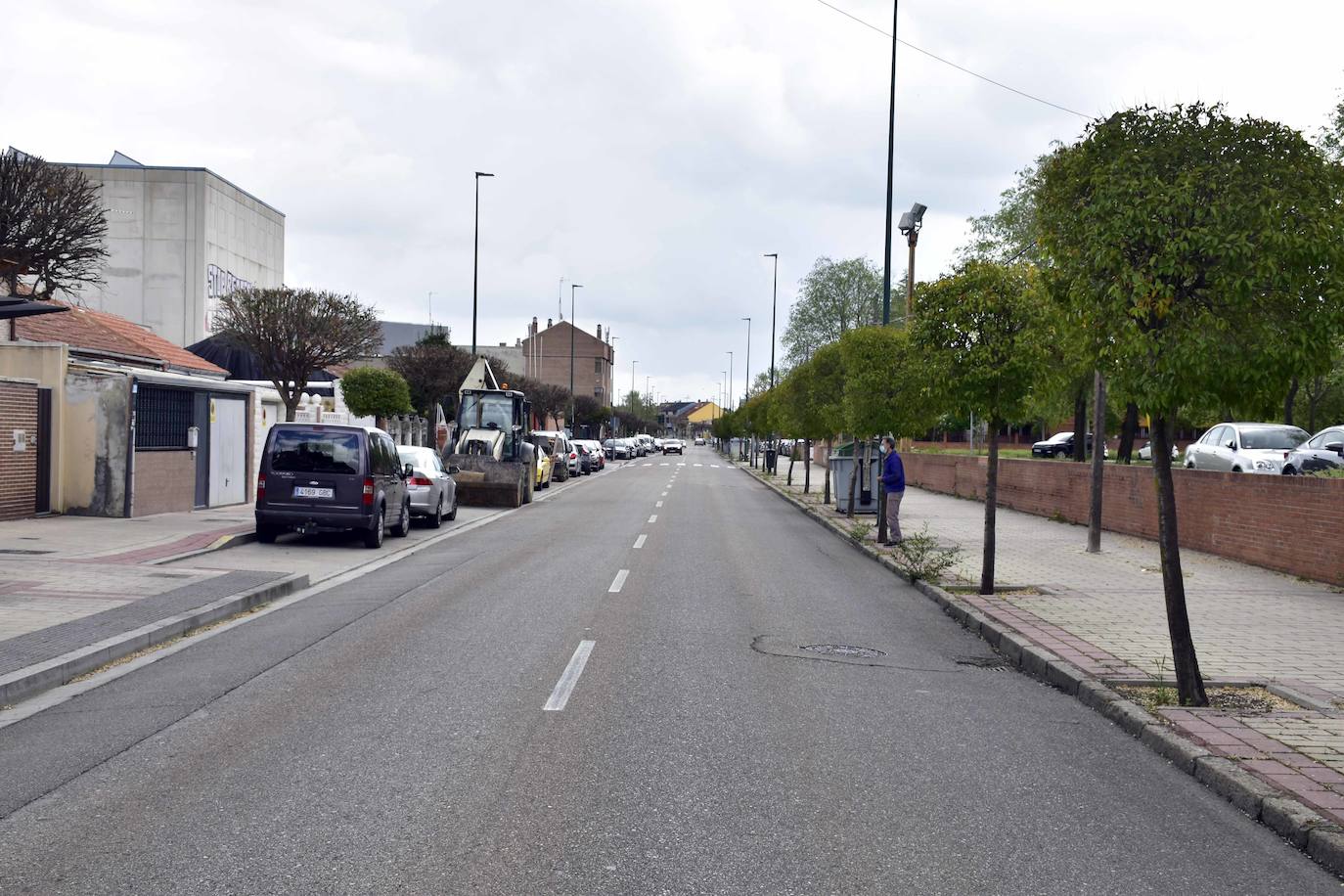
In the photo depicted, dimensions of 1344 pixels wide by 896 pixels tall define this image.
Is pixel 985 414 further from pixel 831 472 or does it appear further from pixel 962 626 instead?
pixel 831 472

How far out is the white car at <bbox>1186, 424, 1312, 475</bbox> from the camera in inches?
860

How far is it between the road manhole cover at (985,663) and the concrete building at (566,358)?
120 m

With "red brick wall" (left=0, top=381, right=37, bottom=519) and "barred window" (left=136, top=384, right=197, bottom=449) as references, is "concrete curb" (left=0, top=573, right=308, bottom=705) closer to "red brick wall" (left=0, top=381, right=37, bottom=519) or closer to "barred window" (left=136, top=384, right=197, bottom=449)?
"red brick wall" (left=0, top=381, right=37, bottom=519)

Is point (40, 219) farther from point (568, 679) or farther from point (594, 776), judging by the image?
point (594, 776)

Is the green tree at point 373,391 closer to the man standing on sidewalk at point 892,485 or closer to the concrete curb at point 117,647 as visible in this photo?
the man standing on sidewalk at point 892,485

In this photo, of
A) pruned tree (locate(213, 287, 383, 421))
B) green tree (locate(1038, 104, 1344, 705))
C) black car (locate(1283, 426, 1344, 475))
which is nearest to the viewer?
green tree (locate(1038, 104, 1344, 705))

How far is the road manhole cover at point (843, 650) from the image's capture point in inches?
358

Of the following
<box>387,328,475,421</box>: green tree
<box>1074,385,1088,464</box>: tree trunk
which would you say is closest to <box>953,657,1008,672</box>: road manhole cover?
<box>1074,385,1088,464</box>: tree trunk

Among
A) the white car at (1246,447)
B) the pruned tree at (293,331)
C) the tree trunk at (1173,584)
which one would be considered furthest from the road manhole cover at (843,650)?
the pruned tree at (293,331)

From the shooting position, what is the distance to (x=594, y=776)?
5.45 metres

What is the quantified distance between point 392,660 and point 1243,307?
622 centimetres

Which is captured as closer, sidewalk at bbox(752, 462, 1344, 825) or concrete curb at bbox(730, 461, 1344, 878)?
concrete curb at bbox(730, 461, 1344, 878)

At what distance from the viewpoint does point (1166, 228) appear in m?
7.07

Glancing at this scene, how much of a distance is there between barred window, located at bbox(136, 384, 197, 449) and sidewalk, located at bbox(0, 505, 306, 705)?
2.21 metres
